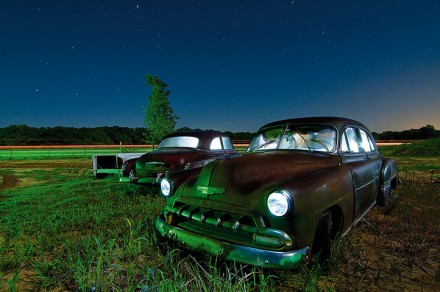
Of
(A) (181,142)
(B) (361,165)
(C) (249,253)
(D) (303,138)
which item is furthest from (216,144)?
(C) (249,253)

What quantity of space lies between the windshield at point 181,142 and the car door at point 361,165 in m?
3.72

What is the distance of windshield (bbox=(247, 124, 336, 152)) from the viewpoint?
3.36 m

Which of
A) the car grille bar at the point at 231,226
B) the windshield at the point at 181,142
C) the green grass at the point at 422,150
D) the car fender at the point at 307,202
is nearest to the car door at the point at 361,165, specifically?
the car fender at the point at 307,202

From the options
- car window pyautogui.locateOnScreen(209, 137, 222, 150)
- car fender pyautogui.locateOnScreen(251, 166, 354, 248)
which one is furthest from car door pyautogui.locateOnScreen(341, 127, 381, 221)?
car window pyautogui.locateOnScreen(209, 137, 222, 150)

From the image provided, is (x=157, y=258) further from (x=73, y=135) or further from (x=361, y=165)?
(x=73, y=135)

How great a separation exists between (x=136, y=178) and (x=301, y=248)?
191 inches

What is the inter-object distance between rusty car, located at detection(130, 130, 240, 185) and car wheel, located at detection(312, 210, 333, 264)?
3.03m

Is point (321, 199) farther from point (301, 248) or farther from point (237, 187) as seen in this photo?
point (237, 187)

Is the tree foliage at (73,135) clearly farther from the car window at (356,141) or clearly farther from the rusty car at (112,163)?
the car window at (356,141)

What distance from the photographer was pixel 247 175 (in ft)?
8.36

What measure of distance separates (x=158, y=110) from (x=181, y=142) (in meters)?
19.5

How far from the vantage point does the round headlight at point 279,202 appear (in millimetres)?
2080

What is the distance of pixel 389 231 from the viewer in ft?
12.0

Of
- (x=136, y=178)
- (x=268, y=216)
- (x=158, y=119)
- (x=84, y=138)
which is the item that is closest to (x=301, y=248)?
(x=268, y=216)
